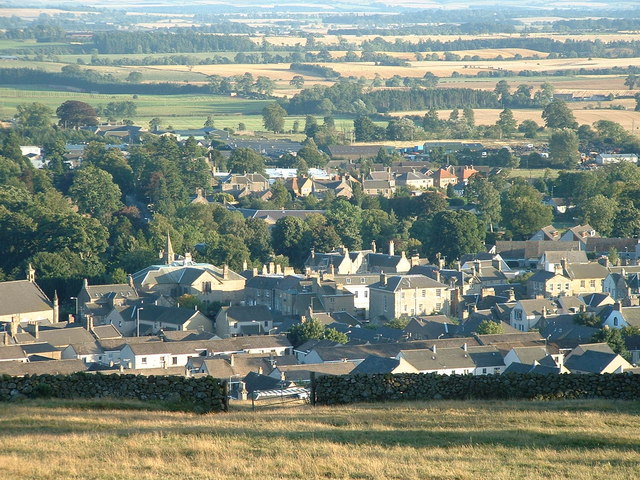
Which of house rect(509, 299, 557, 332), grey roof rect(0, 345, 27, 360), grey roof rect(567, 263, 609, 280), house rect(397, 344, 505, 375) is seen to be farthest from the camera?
grey roof rect(567, 263, 609, 280)

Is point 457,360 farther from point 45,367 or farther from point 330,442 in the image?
point 330,442

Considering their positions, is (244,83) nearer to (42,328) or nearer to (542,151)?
(542,151)

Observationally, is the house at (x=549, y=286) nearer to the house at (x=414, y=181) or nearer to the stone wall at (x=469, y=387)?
the house at (x=414, y=181)

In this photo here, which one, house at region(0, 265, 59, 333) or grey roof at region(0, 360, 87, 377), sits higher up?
grey roof at region(0, 360, 87, 377)

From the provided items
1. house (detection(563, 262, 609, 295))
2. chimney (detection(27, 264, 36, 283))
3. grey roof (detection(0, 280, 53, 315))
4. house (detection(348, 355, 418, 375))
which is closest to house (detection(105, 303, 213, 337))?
grey roof (detection(0, 280, 53, 315))

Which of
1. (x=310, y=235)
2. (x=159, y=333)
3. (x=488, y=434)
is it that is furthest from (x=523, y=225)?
(x=488, y=434)

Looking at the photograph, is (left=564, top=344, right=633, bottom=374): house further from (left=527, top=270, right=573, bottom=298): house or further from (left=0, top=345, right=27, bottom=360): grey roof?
(left=0, top=345, right=27, bottom=360): grey roof

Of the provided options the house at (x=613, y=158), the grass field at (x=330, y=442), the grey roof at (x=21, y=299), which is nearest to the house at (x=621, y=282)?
the grey roof at (x=21, y=299)
